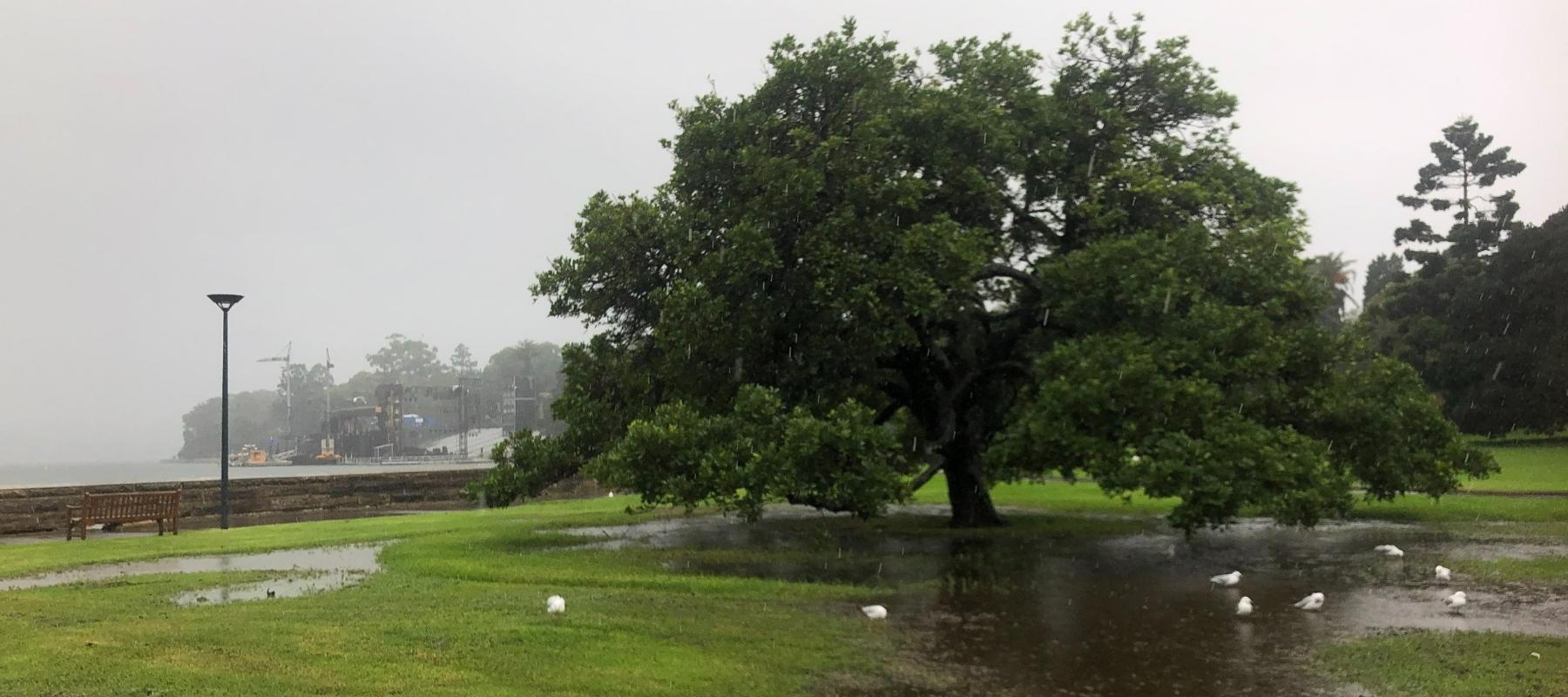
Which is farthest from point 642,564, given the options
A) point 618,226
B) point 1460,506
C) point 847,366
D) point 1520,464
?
A: point 1520,464

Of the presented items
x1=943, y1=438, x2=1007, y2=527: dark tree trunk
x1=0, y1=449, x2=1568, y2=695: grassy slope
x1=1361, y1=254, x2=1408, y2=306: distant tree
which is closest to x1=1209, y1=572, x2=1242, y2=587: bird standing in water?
x1=0, y1=449, x2=1568, y2=695: grassy slope

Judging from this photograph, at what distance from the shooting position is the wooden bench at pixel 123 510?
20.6 m

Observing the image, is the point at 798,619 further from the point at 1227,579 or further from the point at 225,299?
the point at 225,299

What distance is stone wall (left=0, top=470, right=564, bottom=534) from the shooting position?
26875mm

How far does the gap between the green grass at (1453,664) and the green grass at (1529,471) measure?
18.0 m

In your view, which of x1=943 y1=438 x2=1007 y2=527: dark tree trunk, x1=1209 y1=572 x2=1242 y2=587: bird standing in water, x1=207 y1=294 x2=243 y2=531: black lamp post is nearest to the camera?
x1=1209 y1=572 x2=1242 y2=587: bird standing in water

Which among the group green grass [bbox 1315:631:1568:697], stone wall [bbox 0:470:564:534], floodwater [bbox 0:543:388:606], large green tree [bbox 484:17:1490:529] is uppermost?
large green tree [bbox 484:17:1490:529]

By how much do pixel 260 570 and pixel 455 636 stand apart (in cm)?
691

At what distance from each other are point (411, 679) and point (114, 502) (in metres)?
→ 16.4

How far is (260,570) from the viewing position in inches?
600

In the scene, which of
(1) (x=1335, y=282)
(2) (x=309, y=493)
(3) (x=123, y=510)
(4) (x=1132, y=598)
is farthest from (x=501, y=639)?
(1) (x=1335, y=282)

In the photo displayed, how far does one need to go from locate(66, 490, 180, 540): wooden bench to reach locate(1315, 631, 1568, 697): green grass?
815 inches

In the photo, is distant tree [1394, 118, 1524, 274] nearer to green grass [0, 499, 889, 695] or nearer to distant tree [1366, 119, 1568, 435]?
distant tree [1366, 119, 1568, 435]

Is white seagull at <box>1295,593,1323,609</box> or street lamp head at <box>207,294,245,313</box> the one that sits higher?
street lamp head at <box>207,294,245,313</box>
